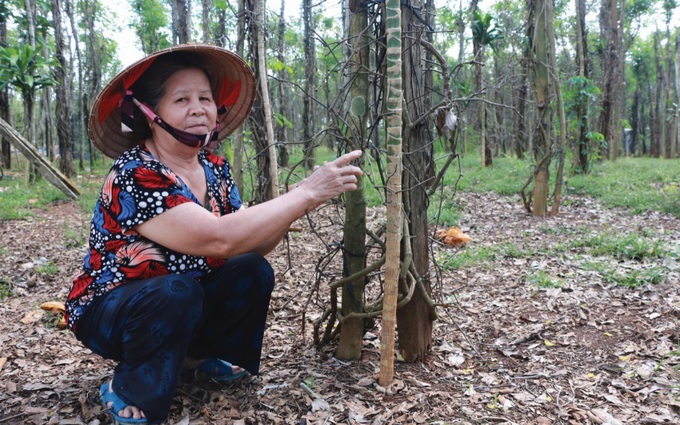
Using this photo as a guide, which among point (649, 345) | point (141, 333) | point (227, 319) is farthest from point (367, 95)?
point (649, 345)

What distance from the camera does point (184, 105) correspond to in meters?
2.04

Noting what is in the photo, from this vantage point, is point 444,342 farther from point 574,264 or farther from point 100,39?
point 100,39

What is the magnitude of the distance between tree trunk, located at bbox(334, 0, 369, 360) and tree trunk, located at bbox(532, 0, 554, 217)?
4.85 metres

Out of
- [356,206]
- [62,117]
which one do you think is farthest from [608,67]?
[62,117]

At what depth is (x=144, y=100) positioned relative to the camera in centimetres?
210

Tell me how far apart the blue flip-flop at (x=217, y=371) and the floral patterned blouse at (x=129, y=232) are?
52 cm

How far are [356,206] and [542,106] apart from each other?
521 centimetres

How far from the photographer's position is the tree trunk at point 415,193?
226 cm

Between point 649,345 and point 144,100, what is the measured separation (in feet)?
9.50

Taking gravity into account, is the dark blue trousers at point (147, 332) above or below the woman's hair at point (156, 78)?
below

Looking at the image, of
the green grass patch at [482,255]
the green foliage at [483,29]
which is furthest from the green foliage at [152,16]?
the green grass patch at [482,255]

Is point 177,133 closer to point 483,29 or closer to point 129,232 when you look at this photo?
point 129,232

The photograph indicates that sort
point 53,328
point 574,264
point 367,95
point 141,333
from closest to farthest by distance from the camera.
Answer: point 141,333, point 367,95, point 53,328, point 574,264

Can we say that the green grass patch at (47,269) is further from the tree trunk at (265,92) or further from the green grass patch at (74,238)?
the tree trunk at (265,92)
